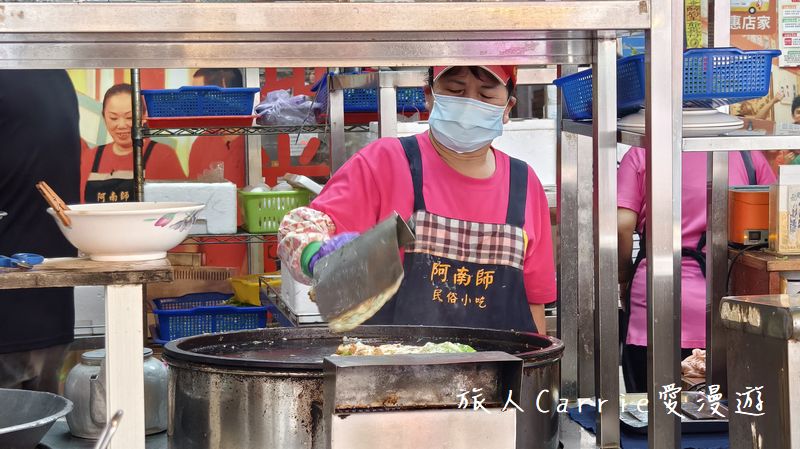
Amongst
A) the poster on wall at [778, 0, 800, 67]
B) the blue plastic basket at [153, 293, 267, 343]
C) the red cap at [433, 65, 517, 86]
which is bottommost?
the blue plastic basket at [153, 293, 267, 343]

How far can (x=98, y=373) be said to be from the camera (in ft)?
7.20

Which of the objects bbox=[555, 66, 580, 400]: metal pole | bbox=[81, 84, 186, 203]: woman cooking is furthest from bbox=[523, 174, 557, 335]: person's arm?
bbox=[81, 84, 186, 203]: woman cooking

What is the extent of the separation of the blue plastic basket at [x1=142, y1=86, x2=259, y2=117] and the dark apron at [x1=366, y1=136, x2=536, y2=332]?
272cm

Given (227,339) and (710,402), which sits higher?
(227,339)

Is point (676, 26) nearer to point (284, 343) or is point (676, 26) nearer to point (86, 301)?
point (284, 343)

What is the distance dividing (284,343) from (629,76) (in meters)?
1.05

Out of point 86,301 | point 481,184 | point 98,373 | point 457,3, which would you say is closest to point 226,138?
point 86,301

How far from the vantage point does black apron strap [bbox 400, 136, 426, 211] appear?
9.11 feet

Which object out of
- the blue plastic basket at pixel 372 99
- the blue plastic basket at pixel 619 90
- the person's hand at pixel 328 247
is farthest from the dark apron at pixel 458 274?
the blue plastic basket at pixel 372 99

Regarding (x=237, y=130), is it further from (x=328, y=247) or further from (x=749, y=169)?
(x=328, y=247)

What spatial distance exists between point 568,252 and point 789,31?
138 inches

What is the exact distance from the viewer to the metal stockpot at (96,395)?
218cm

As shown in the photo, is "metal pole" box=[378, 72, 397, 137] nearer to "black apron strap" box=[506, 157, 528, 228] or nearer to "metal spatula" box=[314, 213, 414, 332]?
"black apron strap" box=[506, 157, 528, 228]

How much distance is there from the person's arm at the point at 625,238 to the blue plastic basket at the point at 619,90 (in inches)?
49.3
